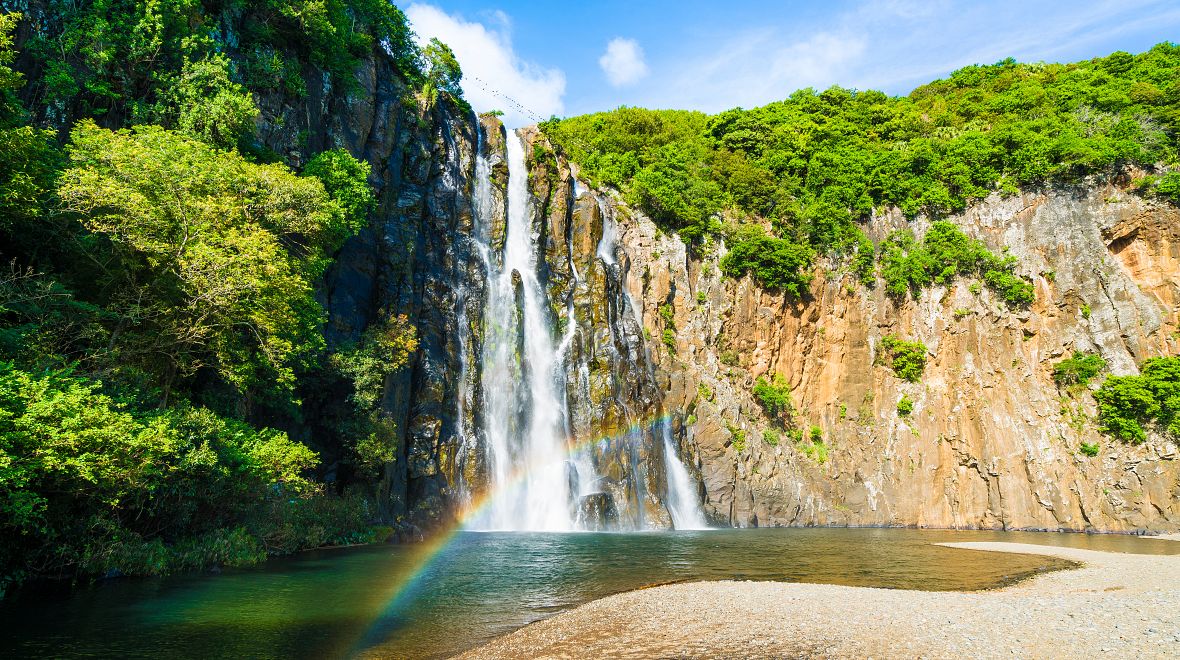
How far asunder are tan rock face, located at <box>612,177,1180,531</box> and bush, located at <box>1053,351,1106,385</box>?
54 centimetres

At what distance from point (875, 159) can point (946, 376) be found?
17.4 metres

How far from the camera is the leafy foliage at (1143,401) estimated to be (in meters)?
34.5

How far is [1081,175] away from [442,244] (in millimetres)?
41760

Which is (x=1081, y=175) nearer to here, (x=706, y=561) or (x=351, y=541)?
(x=706, y=561)

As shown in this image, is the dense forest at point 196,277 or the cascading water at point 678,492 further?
the cascading water at point 678,492

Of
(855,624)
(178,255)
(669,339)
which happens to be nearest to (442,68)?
(669,339)

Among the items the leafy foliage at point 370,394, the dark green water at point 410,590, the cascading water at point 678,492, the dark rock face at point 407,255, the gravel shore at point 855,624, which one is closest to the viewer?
the gravel shore at point 855,624

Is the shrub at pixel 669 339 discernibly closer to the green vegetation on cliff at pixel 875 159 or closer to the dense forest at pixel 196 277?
the dense forest at pixel 196 277

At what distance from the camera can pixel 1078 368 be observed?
37.2 metres

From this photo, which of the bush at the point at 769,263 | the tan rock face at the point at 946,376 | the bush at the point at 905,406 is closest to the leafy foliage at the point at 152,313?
the tan rock face at the point at 946,376

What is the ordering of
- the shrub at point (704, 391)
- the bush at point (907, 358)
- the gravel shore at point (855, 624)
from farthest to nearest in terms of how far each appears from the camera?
the bush at point (907, 358)
the shrub at point (704, 391)
the gravel shore at point (855, 624)

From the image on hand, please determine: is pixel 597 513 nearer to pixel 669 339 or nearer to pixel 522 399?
pixel 522 399

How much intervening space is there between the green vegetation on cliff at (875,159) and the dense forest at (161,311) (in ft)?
81.4

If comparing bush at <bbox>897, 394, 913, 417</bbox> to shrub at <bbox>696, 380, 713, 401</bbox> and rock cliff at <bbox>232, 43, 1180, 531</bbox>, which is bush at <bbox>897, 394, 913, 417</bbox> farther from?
shrub at <bbox>696, 380, 713, 401</bbox>
